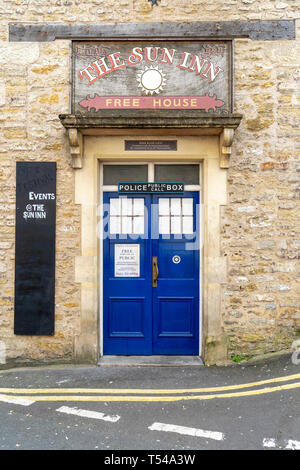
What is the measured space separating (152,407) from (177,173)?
313 cm

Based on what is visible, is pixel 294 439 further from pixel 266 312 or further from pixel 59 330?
pixel 59 330

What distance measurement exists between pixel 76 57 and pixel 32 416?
4.53 meters

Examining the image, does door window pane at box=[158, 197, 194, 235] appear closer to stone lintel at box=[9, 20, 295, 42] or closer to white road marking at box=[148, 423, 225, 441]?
stone lintel at box=[9, 20, 295, 42]

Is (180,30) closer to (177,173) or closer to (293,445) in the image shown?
(177,173)

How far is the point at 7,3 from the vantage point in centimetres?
504

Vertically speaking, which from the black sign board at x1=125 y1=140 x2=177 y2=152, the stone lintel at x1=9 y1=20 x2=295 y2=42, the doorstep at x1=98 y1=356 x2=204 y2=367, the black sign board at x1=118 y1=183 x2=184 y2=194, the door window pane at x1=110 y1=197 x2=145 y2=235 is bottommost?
the doorstep at x1=98 y1=356 x2=204 y2=367

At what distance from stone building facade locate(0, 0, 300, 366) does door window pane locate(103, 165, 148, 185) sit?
13.3 inches

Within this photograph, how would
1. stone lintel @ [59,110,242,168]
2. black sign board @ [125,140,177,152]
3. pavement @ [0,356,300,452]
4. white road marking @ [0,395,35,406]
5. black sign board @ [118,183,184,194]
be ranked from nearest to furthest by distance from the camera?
pavement @ [0,356,300,452]
white road marking @ [0,395,35,406]
stone lintel @ [59,110,242,168]
black sign board @ [125,140,177,152]
black sign board @ [118,183,184,194]

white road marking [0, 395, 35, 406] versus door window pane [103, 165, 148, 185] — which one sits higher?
door window pane [103, 165, 148, 185]

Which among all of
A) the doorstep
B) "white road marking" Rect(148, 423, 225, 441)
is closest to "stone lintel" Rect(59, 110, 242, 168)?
the doorstep

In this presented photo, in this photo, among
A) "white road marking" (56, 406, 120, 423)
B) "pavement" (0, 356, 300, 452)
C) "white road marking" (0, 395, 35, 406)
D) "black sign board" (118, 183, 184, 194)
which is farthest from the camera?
"black sign board" (118, 183, 184, 194)

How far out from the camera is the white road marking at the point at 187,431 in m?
3.17

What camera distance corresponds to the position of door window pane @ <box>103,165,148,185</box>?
529 cm
